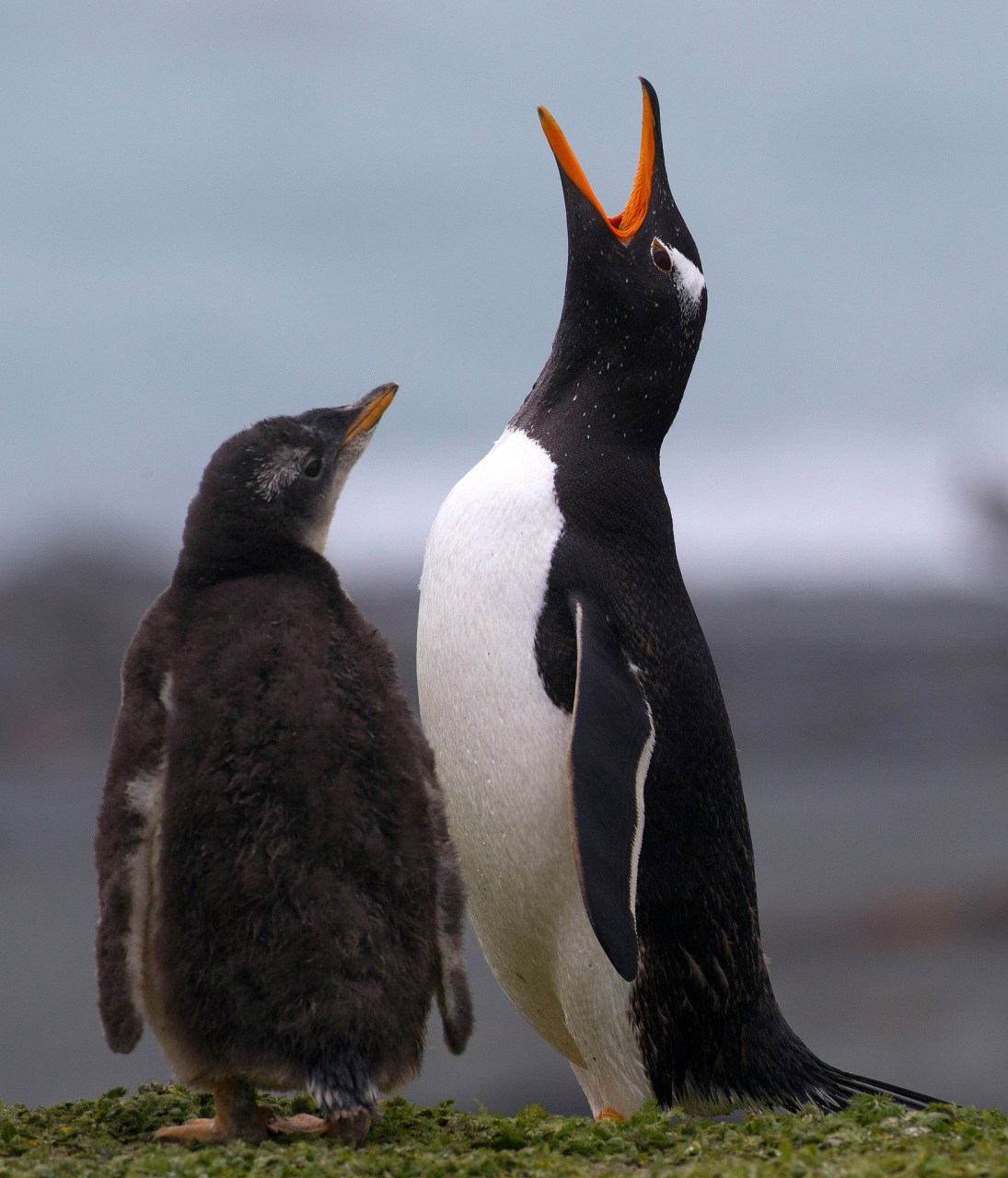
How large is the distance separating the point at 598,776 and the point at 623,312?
1.20 m

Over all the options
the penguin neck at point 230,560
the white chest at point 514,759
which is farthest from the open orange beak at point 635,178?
the penguin neck at point 230,560

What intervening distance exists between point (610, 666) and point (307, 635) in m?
0.74

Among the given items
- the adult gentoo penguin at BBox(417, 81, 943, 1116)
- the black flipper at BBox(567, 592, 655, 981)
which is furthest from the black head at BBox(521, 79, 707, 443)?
the black flipper at BBox(567, 592, 655, 981)

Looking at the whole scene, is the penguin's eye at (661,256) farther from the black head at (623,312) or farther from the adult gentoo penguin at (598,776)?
the adult gentoo penguin at (598,776)

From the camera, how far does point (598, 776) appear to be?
2.85 meters

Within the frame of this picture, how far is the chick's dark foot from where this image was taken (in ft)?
8.33

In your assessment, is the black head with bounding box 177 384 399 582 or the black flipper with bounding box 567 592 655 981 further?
the black flipper with bounding box 567 592 655 981

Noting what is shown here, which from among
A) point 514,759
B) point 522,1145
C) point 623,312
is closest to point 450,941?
point 522,1145

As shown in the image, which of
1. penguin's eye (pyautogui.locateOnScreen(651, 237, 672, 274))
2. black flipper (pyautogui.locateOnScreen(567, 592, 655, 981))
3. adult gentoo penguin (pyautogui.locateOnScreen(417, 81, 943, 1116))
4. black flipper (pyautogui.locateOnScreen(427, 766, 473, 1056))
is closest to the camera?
black flipper (pyautogui.locateOnScreen(427, 766, 473, 1056))

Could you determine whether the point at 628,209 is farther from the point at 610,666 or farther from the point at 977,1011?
the point at 977,1011

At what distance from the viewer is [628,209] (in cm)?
364

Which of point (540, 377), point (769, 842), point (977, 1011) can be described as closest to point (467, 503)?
point (540, 377)

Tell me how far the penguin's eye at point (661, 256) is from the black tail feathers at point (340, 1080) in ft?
6.59

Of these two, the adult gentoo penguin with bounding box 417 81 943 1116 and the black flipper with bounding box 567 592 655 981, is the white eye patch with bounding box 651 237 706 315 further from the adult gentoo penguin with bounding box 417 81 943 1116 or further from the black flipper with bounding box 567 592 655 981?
the black flipper with bounding box 567 592 655 981
